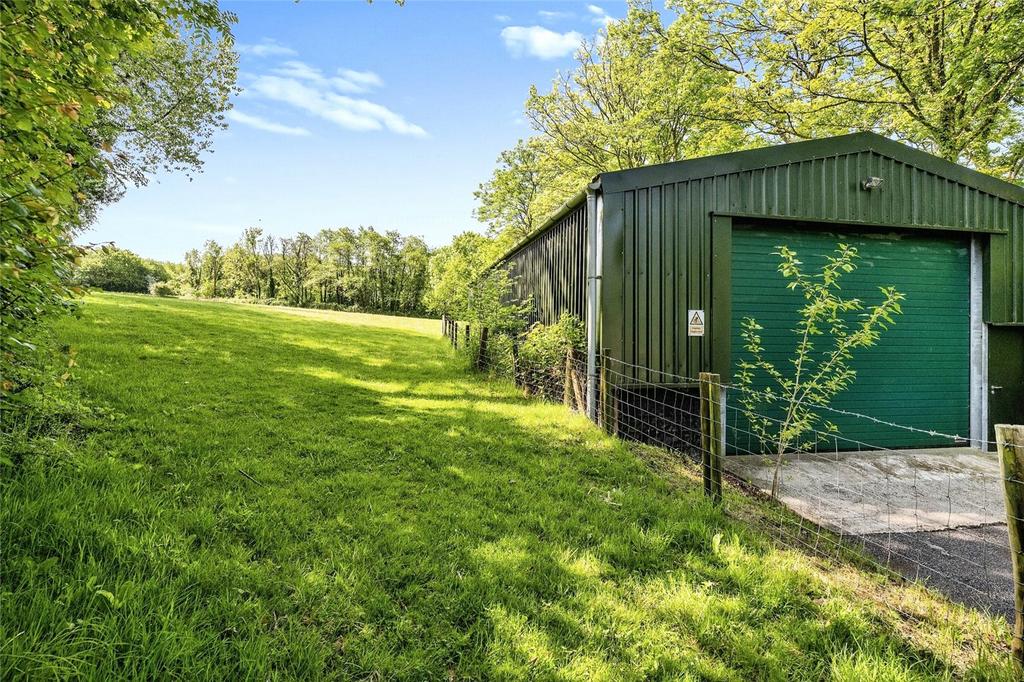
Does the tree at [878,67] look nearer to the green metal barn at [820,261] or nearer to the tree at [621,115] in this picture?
the tree at [621,115]

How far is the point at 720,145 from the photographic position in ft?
44.4

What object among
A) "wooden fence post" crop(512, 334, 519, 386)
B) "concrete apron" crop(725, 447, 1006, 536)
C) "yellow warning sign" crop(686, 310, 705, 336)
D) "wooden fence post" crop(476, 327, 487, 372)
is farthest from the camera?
"wooden fence post" crop(476, 327, 487, 372)

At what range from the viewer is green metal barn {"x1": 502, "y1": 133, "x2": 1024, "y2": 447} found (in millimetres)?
6258

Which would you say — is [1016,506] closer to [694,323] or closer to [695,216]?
[694,323]

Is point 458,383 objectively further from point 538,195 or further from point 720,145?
point 538,195

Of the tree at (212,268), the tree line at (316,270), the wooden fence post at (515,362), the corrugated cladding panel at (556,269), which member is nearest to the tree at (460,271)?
the corrugated cladding panel at (556,269)

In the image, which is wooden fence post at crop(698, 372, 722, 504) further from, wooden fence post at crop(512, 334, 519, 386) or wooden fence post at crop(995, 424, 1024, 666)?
wooden fence post at crop(512, 334, 519, 386)

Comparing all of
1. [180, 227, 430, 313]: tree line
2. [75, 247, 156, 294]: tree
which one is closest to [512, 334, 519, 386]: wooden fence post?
[180, 227, 430, 313]: tree line

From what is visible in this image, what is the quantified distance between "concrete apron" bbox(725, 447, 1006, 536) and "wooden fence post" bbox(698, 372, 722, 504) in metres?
0.73

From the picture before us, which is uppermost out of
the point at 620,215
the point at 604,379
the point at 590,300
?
the point at 620,215

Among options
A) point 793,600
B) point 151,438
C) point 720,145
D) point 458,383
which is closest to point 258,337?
point 458,383

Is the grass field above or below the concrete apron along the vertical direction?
above

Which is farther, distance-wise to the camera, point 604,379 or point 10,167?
point 604,379

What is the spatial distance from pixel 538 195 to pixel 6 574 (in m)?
20.0
